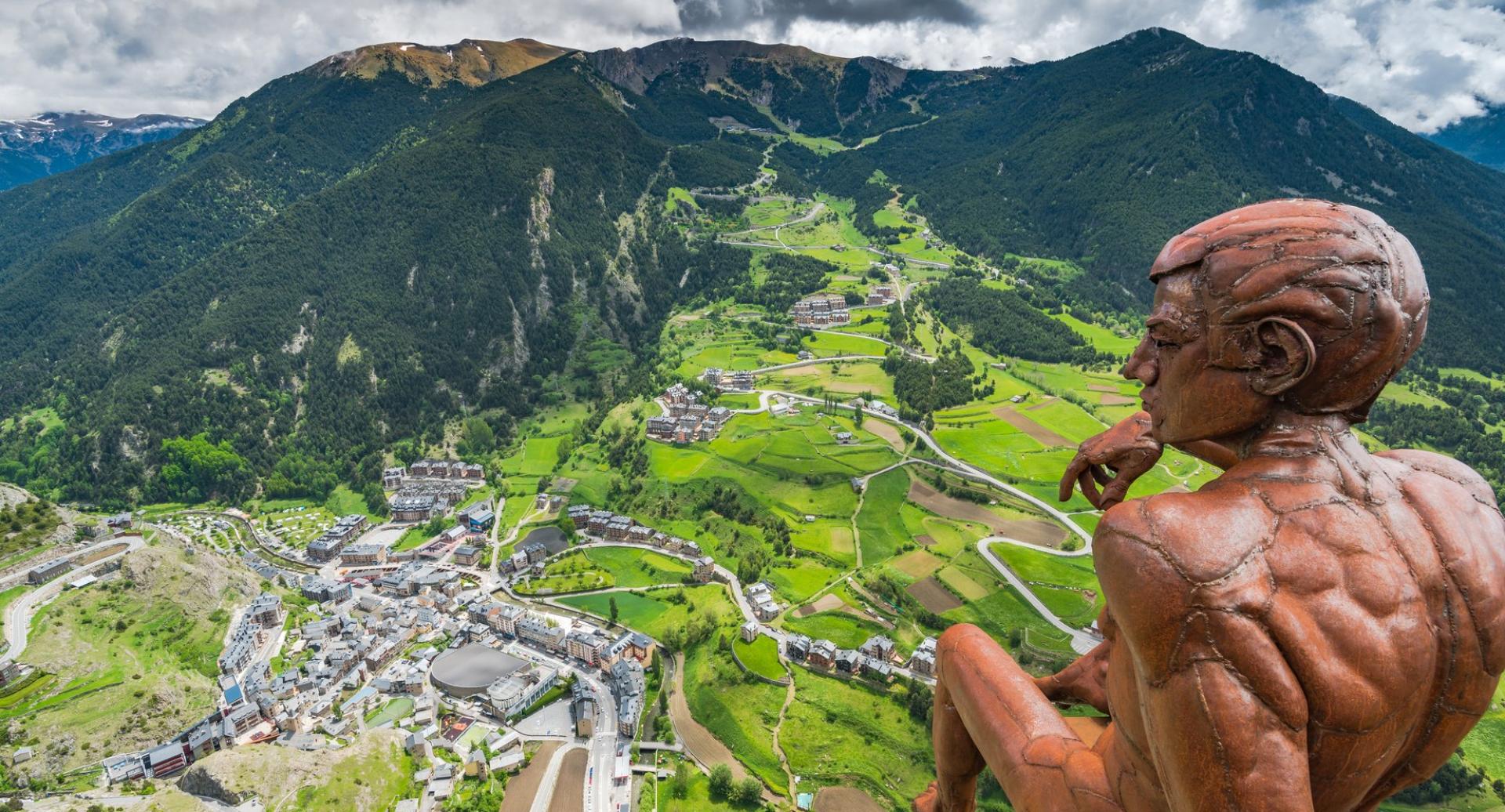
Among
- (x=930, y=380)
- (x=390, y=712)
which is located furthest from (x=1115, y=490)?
(x=930, y=380)

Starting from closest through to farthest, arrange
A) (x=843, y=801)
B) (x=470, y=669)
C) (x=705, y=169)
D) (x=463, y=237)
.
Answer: (x=843, y=801)
(x=470, y=669)
(x=463, y=237)
(x=705, y=169)

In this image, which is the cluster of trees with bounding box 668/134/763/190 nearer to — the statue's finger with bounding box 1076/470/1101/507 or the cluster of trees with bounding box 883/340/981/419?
the cluster of trees with bounding box 883/340/981/419

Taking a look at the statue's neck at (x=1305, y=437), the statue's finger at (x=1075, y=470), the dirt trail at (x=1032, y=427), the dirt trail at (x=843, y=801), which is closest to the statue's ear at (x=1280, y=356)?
the statue's neck at (x=1305, y=437)

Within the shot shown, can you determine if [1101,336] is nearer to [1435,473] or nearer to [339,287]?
[1435,473]

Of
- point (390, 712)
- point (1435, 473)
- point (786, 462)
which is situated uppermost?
point (1435, 473)

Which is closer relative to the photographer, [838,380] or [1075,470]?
[1075,470]

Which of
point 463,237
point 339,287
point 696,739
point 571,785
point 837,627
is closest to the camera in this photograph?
point 571,785

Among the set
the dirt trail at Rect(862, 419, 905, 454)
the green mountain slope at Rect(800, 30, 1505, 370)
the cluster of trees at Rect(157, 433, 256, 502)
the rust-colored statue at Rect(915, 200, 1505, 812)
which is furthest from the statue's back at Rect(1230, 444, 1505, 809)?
the green mountain slope at Rect(800, 30, 1505, 370)
